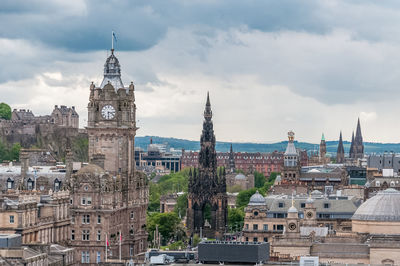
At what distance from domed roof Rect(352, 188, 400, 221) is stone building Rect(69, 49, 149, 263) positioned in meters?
37.1

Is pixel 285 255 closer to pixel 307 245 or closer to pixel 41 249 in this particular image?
pixel 307 245

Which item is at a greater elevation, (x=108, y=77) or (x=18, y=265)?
(x=108, y=77)

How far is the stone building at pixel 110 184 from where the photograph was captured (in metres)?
172

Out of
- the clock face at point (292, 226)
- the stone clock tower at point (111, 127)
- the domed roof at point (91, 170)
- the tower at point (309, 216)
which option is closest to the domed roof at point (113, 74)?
the stone clock tower at point (111, 127)

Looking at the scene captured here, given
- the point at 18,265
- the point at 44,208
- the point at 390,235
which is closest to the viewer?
the point at 18,265

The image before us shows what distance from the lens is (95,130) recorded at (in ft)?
602

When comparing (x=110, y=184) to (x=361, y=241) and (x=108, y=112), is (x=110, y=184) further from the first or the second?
(x=361, y=241)

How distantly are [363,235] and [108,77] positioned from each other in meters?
55.6

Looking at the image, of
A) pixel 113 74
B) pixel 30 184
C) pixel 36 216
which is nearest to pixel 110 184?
pixel 30 184

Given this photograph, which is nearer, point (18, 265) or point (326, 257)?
point (18, 265)

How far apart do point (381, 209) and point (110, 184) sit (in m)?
41.8

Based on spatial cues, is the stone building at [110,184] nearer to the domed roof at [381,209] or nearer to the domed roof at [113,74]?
the domed roof at [113,74]

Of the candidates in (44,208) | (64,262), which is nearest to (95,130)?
(44,208)

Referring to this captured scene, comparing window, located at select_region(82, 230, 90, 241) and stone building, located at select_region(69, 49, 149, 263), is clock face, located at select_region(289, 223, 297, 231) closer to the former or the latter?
stone building, located at select_region(69, 49, 149, 263)
